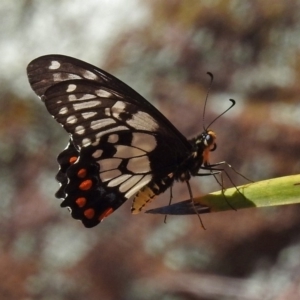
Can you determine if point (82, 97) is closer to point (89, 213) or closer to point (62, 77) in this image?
point (62, 77)

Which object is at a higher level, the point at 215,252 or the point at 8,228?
the point at 8,228

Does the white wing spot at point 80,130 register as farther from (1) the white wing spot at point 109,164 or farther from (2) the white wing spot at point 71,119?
(1) the white wing spot at point 109,164

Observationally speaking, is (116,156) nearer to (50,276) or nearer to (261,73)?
(50,276)

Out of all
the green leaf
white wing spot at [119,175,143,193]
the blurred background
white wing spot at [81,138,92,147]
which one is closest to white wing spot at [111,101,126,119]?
white wing spot at [81,138,92,147]

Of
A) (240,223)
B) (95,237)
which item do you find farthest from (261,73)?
(95,237)

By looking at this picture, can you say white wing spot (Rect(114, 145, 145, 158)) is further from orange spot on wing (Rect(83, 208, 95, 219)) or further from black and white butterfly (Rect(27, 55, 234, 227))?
orange spot on wing (Rect(83, 208, 95, 219))

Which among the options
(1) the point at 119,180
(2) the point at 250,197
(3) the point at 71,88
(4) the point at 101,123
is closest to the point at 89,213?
(1) the point at 119,180
